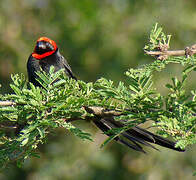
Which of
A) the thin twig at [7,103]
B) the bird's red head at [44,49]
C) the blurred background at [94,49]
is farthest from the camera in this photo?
the blurred background at [94,49]

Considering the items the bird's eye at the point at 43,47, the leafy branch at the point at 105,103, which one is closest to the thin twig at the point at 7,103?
the leafy branch at the point at 105,103

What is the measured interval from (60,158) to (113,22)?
2.83 m

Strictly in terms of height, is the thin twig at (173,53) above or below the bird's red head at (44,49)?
above

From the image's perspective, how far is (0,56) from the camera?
7.59 m

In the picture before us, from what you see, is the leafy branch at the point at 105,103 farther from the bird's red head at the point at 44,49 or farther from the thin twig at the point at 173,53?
the bird's red head at the point at 44,49

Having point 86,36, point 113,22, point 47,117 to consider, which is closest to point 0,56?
point 86,36

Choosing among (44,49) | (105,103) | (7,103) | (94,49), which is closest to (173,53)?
(105,103)

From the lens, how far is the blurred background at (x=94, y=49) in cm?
632

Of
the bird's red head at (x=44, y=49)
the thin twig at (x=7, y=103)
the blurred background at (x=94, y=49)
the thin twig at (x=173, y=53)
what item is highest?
the thin twig at (x=173, y=53)

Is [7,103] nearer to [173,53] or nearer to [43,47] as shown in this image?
[173,53]

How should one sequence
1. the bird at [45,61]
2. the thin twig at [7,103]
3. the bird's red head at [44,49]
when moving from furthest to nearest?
the bird's red head at [44,49] < the bird at [45,61] < the thin twig at [7,103]

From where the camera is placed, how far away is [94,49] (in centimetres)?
762

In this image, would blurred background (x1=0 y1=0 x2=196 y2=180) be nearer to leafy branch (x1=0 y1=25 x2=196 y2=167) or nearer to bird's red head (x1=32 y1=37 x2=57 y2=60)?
bird's red head (x1=32 y1=37 x2=57 y2=60)

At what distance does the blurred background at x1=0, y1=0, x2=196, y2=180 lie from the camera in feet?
20.7
